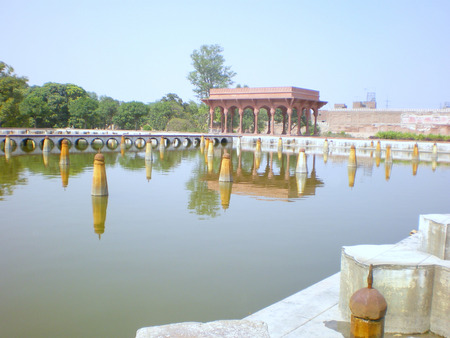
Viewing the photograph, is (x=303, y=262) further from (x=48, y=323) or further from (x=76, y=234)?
(x=76, y=234)

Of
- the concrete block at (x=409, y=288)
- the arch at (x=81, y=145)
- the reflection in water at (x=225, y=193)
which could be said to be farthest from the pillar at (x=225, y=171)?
the arch at (x=81, y=145)

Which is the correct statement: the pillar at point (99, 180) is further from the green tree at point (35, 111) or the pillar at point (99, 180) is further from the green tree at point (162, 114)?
the green tree at point (162, 114)

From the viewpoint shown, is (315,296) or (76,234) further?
(76,234)

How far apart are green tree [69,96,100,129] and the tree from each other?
56.0 feet

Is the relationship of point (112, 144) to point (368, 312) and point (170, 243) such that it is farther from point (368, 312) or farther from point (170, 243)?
point (368, 312)

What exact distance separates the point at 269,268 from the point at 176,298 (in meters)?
1.68

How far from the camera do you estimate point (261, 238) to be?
8133 mm

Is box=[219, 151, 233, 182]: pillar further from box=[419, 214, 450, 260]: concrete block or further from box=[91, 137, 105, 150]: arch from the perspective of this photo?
box=[91, 137, 105, 150]: arch

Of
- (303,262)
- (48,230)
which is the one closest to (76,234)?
(48,230)

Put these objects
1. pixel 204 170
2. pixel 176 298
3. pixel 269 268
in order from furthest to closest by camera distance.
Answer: pixel 204 170 → pixel 269 268 → pixel 176 298

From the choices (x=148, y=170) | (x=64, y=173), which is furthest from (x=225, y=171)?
(x=64, y=173)

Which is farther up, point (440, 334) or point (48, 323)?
point (440, 334)

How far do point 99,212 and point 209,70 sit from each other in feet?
181

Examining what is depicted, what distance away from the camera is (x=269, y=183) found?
51.3 feet
